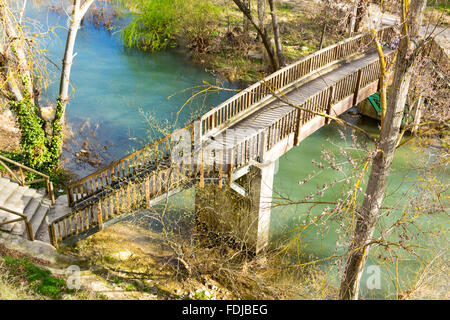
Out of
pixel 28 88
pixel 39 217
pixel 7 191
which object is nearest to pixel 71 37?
pixel 28 88

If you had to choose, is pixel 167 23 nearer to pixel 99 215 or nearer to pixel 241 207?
pixel 241 207

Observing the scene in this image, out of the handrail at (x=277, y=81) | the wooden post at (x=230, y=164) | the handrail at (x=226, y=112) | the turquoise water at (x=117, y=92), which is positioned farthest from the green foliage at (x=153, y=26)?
the wooden post at (x=230, y=164)

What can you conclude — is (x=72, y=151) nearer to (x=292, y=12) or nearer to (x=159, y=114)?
(x=159, y=114)

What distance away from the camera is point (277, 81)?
16.5m

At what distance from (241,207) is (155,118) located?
35.8 ft

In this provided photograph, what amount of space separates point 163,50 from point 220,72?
6699mm

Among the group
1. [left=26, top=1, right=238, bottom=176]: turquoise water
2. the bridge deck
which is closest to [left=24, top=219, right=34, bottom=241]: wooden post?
the bridge deck

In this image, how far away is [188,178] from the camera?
40.8 feet

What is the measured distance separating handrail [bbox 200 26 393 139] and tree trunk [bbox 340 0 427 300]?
14.9 ft

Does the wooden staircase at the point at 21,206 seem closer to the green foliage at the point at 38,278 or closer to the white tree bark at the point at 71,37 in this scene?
the green foliage at the point at 38,278

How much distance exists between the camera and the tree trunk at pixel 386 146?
8.02 metres

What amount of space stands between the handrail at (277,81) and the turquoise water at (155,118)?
115 inches

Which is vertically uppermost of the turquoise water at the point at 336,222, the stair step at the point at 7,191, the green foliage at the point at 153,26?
the green foliage at the point at 153,26
